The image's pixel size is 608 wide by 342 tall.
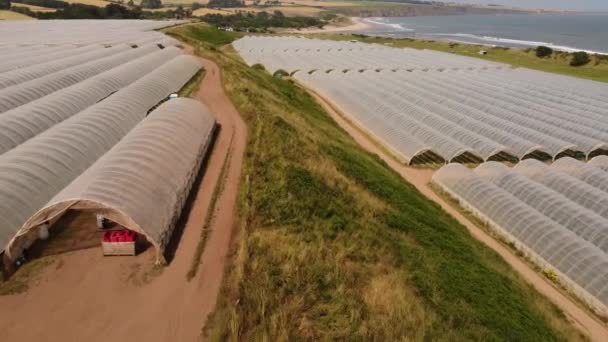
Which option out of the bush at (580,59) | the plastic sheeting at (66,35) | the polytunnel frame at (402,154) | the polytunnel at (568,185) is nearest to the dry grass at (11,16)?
the plastic sheeting at (66,35)

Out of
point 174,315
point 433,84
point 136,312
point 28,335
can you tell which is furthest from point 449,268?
point 433,84

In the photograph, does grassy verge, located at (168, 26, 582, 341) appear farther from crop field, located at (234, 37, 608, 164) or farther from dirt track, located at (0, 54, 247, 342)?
crop field, located at (234, 37, 608, 164)

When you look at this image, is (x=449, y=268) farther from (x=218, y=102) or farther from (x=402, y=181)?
(x=218, y=102)

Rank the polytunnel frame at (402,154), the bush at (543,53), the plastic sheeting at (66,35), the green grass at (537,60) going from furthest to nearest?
the bush at (543,53), the green grass at (537,60), the plastic sheeting at (66,35), the polytunnel frame at (402,154)

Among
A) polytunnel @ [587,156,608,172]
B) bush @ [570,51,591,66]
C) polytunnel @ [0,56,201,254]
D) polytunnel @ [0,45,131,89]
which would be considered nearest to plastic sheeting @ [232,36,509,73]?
bush @ [570,51,591,66]

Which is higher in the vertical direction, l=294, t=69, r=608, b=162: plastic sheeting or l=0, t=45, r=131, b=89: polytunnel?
l=0, t=45, r=131, b=89: polytunnel

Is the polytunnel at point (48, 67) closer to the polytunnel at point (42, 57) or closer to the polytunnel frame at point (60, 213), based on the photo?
the polytunnel at point (42, 57)
